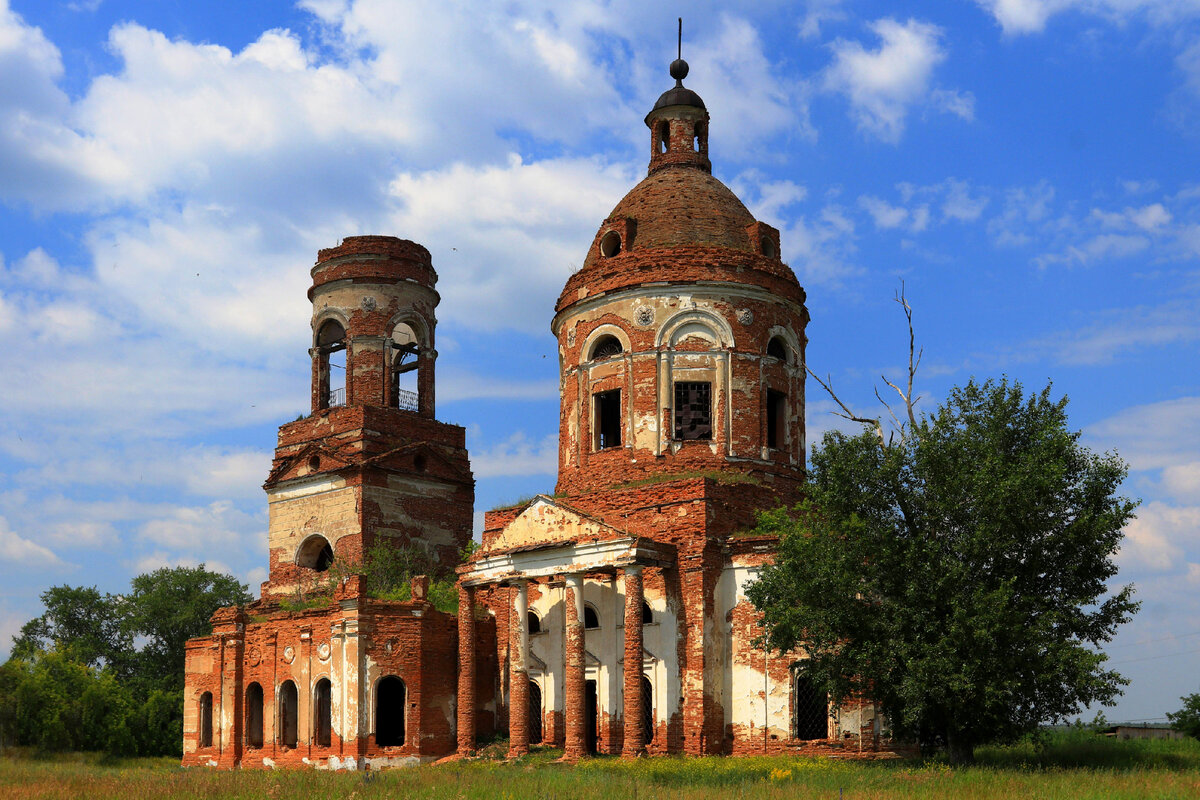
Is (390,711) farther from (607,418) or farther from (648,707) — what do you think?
(607,418)

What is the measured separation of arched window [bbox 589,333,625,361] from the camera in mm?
27906

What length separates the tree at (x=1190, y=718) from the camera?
3528 cm

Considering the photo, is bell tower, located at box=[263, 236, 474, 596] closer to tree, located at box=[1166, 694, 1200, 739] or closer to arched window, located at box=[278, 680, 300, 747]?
arched window, located at box=[278, 680, 300, 747]

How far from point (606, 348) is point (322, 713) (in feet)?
34.2

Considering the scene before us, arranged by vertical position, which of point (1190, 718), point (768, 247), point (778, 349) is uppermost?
point (768, 247)

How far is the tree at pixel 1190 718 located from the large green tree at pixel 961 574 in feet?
59.8

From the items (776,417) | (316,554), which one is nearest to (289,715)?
(316,554)

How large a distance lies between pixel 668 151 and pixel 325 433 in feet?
39.2

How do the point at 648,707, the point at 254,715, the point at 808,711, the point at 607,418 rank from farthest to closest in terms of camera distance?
the point at 254,715, the point at 607,418, the point at 648,707, the point at 808,711

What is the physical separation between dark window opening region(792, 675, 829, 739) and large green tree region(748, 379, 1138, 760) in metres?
1.82

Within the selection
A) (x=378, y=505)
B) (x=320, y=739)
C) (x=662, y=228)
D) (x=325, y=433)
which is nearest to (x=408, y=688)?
(x=320, y=739)

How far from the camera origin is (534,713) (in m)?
26.3

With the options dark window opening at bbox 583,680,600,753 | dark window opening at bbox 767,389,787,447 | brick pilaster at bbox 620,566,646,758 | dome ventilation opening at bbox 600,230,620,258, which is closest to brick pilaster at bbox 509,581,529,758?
dark window opening at bbox 583,680,600,753

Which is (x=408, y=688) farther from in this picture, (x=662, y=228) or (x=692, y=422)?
(x=662, y=228)
